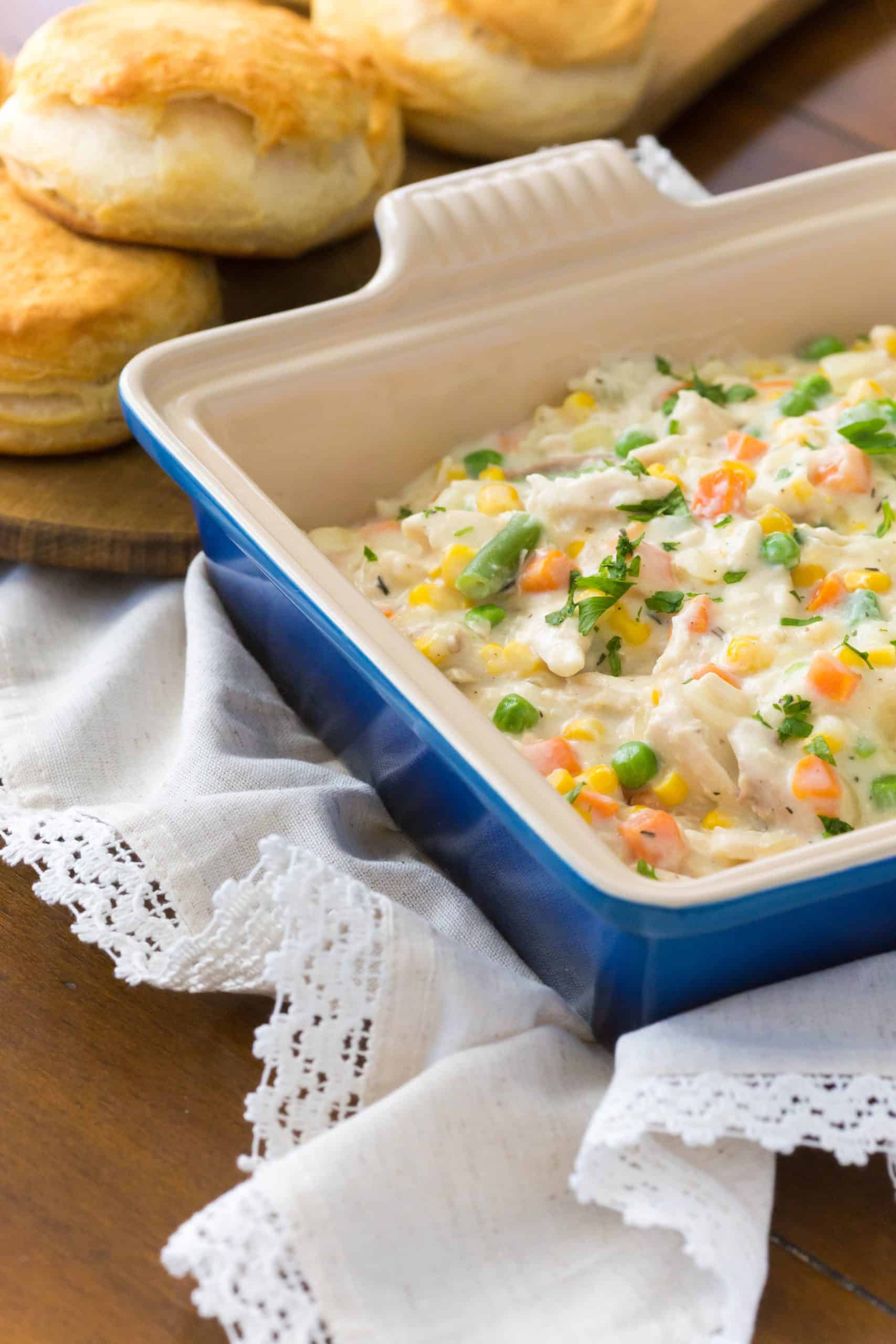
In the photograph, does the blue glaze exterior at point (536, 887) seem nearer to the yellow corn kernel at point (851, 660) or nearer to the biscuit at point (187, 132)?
the yellow corn kernel at point (851, 660)

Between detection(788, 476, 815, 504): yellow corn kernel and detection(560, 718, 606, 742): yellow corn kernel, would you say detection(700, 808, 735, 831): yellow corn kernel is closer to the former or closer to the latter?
detection(560, 718, 606, 742): yellow corn kernel

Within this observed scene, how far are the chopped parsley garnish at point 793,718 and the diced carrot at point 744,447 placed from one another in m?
0.66

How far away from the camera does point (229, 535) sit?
2322mm

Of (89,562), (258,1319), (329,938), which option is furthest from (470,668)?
(258,1319)

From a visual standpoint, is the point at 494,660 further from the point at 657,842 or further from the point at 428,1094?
the point at 428,1094

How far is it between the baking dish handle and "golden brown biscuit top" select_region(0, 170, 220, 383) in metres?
0.47

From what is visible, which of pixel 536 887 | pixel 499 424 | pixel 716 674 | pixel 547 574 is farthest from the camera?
pixel 499 424

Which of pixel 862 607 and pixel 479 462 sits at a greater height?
pixel 862 607

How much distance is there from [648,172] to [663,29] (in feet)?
1.73

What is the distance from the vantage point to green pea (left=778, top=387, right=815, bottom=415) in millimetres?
2857

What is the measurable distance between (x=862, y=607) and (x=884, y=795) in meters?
0.37

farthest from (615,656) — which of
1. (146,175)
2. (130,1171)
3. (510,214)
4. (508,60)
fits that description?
(508,60)

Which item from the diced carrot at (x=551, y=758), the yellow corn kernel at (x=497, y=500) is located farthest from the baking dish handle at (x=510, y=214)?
the diced carrot at (x=551, y=758)

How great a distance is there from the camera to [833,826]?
2109 millimetres
